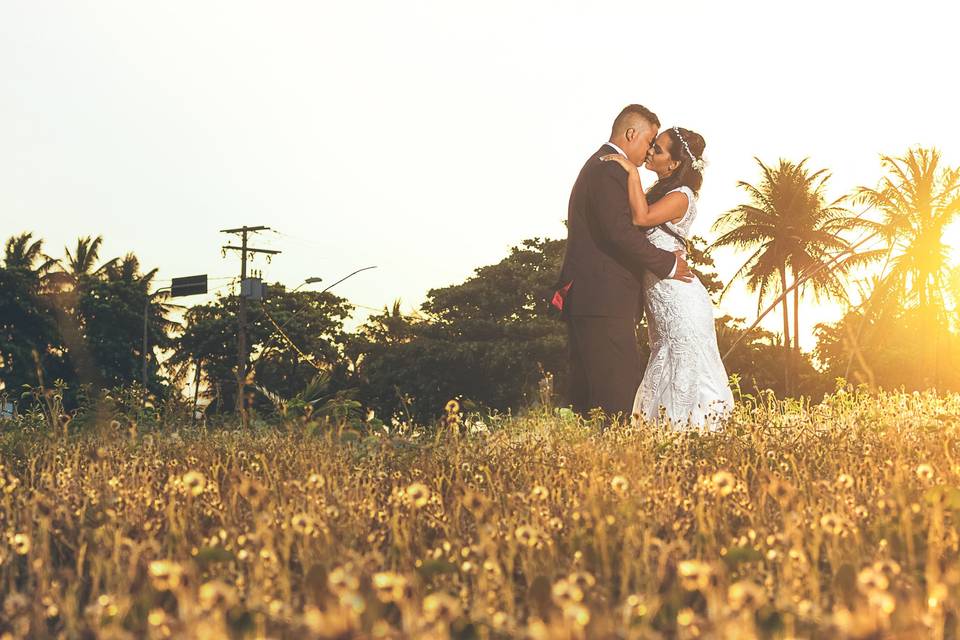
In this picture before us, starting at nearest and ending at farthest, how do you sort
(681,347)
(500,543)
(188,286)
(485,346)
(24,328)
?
1. (500,543)
2. (681,347)
3. (485,346)
4. (24,328)
5. (188,286)

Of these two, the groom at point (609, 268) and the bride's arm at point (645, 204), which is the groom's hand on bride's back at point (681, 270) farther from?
the bride's arm at point (645, 204)

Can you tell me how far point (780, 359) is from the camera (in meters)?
54.5

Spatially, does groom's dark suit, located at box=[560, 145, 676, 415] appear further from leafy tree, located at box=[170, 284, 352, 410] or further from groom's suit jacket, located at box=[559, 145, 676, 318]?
leafy tree, located at box=[170, 284, 352, 410]

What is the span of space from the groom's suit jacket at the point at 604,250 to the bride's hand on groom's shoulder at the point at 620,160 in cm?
3

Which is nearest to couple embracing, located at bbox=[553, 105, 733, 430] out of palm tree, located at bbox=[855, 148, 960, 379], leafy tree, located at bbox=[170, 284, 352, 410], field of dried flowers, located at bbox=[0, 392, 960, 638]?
field of dried flowers, located at bbox=[0, 392, 960, 638]

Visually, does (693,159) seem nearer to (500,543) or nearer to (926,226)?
(500,543)

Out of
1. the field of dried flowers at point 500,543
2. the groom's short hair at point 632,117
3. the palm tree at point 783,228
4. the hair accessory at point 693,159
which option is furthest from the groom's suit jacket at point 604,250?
→ the palm tree at point 783,228

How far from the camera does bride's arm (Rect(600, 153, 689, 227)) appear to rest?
8.43 metres

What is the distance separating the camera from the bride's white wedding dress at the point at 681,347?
28.7ft

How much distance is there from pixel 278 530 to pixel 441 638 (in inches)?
71.0

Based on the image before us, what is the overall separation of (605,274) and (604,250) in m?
0.19

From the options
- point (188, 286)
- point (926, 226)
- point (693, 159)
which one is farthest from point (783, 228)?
point (693, 159)

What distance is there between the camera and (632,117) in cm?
862

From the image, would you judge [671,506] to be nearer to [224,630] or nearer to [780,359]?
[224,630]
